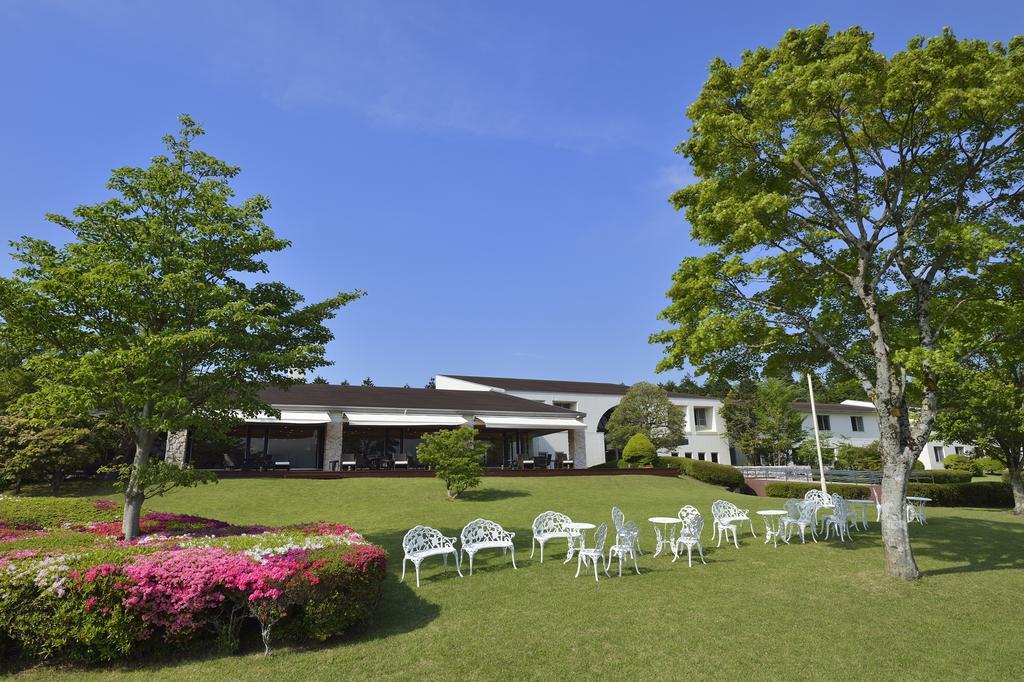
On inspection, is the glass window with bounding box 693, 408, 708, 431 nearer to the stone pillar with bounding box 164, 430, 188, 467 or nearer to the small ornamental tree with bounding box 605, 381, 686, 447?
the small ornamental tree with bounding box 605, 381, 686, 447

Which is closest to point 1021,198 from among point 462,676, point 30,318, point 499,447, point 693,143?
point 693,143

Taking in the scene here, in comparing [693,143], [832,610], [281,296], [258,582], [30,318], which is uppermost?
[693,143]

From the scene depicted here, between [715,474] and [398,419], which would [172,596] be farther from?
[715,474]

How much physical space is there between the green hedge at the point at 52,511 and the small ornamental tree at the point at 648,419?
3173 centimetres

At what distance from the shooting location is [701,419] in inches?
1897

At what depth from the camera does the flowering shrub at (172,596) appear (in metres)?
5.74

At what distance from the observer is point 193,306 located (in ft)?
32.8

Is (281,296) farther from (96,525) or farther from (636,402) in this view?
(636,402)

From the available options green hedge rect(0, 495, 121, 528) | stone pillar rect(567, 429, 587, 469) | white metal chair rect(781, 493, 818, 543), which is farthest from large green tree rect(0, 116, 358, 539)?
stone pillar rect(567, 429, 587, 469)

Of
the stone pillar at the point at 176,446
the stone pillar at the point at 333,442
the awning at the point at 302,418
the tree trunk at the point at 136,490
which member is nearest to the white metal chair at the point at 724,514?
the tree trunk at the point at 136,490

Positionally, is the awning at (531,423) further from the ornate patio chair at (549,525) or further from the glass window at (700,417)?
the glass window at (700,417)

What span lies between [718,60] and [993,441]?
2379 centimetres

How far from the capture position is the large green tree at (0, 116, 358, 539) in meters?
8.65

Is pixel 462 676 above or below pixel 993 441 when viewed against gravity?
below
